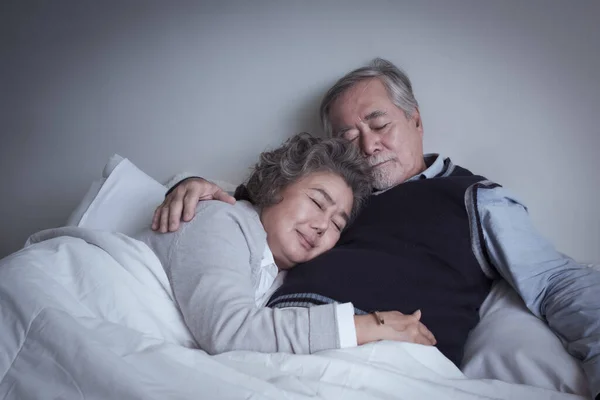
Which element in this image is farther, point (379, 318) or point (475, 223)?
point (475, 223)

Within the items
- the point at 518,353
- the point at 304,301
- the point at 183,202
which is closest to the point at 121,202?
the point at 183,202

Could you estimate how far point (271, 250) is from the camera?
4.42ft

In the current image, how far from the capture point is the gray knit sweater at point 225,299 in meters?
1.00

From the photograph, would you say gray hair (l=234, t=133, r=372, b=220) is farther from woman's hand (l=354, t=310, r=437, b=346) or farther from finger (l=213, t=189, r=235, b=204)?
woman's hand (l=354, t=310, r=437, b=346)

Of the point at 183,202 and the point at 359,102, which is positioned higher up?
the point at 359,102

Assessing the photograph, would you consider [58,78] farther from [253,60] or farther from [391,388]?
[391,388]

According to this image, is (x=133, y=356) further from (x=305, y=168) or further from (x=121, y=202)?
(x=121, y=202)

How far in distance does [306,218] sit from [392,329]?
0.38 m

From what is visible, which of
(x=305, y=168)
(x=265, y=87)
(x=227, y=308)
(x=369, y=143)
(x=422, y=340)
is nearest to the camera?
(x=227, y=308)

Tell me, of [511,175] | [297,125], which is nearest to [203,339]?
[297,125]

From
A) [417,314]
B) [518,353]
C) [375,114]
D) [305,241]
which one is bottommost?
[518,353]

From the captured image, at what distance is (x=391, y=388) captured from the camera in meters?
0.92

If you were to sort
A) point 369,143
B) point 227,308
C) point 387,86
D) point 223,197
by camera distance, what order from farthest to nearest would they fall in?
point 387,86 < point 369,143 < point 223,197 < point 227,308

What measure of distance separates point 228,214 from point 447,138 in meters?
1.05
